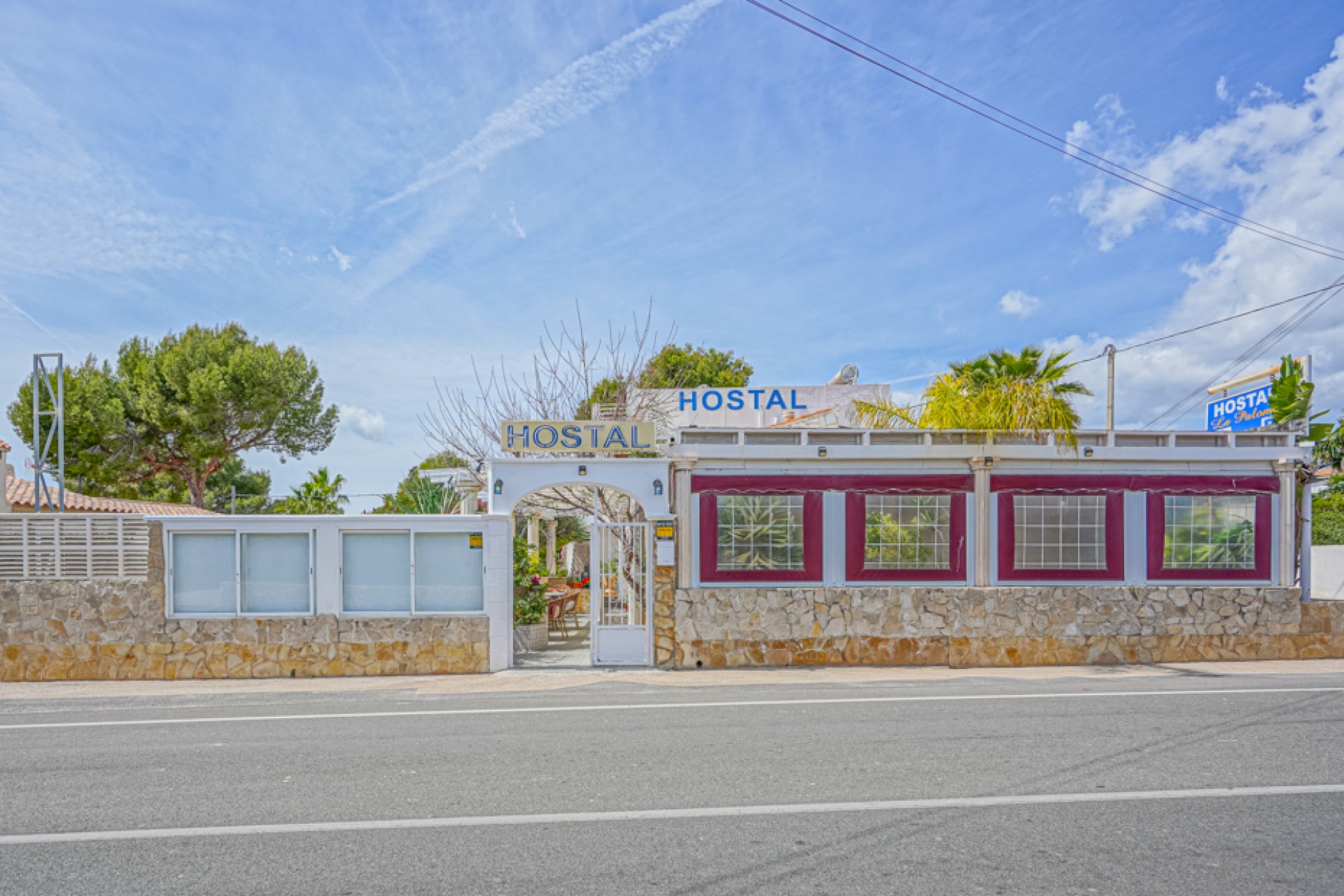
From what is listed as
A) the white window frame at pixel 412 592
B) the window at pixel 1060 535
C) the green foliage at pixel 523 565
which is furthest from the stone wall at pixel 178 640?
the window at pixel 1060 535

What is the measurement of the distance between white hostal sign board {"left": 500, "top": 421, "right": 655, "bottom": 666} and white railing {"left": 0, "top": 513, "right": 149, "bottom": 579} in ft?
19.1

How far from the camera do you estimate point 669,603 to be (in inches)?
527

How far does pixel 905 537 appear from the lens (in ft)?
45.5

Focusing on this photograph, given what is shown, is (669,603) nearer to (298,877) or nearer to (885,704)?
(885,704)

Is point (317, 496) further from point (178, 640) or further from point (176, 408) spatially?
point (178, 640)

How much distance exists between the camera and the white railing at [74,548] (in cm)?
1284

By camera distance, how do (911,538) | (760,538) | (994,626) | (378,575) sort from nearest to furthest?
1. (378,575)
2. (994,626)
3. (760,538)
4. (911,538)

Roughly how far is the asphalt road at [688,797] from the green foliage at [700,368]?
1057 inches

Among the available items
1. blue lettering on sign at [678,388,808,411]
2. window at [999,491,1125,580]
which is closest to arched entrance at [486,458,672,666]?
window at [999,491,1125,580]

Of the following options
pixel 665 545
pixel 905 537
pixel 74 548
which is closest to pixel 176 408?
pixel 74 548

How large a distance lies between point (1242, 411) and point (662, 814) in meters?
18.9

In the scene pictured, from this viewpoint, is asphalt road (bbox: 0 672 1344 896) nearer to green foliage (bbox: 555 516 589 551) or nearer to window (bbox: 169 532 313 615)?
window (bbox: 169 532 313 615)

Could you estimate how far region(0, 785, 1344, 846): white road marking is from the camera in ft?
18.2

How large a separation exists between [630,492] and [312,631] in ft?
17.6
